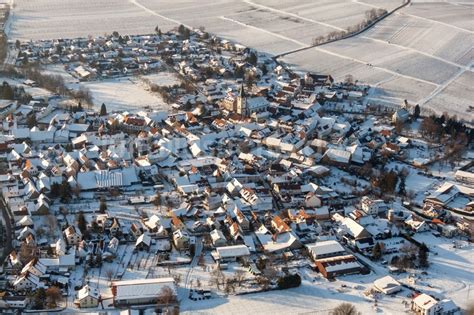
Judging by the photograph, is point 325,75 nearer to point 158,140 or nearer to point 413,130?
point 413,130

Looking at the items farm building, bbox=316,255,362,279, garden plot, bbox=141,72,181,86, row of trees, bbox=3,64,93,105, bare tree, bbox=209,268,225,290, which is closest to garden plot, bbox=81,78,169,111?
row of trees, bbox=3,64,93,105

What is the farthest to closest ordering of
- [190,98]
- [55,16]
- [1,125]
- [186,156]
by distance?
[55,16] → [190,98] → [1,125] → [186,156]

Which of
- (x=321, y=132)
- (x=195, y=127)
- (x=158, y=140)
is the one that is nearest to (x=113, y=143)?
(x=158, y=140)

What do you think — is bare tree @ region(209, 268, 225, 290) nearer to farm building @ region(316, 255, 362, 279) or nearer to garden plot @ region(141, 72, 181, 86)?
farm building @ region(316, 255, 362, 279)

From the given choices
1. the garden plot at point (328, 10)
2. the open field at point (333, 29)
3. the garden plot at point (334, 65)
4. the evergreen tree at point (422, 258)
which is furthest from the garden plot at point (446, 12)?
the evergreen tree at point (422, 258)

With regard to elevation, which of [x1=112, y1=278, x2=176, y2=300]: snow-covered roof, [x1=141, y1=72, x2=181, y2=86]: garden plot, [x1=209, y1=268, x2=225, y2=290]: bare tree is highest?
[x1=112, y1=278, x2=176, y2=300]: snow-covered roof

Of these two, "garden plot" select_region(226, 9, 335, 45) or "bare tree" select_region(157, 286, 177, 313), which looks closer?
"bare tree" select_region(157, 286, 177, 313)
